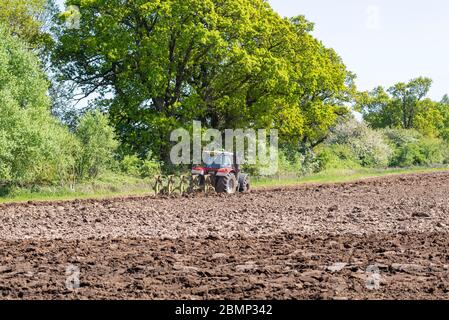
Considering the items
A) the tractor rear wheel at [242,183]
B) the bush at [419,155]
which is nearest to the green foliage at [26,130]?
the tractor rear wheel at [242,183]

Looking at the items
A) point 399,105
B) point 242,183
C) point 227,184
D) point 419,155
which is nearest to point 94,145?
point 227,184

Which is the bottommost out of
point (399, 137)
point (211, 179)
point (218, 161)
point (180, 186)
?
point (180, 186)

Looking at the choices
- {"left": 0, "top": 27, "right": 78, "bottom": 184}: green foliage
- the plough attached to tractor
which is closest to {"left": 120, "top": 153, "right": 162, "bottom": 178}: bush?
{"left": 0, "top": 27, "right": 78, "bottom": 184}: green foliage

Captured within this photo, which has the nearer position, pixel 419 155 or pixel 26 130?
pixel 26 130

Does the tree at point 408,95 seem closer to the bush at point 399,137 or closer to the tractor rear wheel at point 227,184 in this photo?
the bush at point 399,137

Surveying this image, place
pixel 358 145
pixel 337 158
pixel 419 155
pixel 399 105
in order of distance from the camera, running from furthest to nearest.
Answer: pixel 399 105
pixel 419 155
pixel 358 145
pixel 337 158

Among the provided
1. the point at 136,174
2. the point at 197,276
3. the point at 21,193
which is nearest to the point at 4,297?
the point at 197,276

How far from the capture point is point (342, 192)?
99.8 ft

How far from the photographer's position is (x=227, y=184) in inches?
1193

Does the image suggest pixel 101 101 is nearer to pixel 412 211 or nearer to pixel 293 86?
pixel 293 86

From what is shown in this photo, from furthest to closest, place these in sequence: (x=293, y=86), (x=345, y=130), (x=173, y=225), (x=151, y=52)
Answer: (x=345, y=130) → (x=293, y=86) → (x=151, y=52) → (x=173, y=225)

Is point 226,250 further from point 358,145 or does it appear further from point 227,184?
point 358,145

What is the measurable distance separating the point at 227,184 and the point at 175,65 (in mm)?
10506

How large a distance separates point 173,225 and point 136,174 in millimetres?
18059
